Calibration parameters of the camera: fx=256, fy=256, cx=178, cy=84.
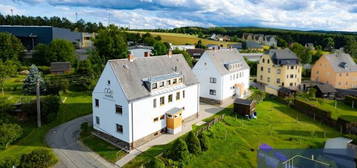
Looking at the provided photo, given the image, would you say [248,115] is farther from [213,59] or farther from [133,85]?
[133,85]

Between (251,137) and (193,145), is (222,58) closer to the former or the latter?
(251,137)

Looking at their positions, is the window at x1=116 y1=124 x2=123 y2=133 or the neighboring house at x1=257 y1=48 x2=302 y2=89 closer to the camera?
the window at x1=116 y1=124 x2=123 y2=133

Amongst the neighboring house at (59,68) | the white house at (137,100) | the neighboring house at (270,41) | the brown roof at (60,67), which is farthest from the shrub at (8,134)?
the neighboring house at (270,41)

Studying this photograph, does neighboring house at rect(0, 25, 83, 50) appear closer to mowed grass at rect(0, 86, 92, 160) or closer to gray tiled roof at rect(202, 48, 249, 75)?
mowed grass at rect(0, 86, 92, 160)

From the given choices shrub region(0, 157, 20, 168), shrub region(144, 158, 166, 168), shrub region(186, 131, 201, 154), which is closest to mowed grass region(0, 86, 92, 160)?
shrub region(0, 157, 20, 168)

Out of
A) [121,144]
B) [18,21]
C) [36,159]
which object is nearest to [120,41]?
[121,144]

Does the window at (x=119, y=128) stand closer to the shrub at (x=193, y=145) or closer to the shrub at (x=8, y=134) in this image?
the shrub at (x=193, y=145)
